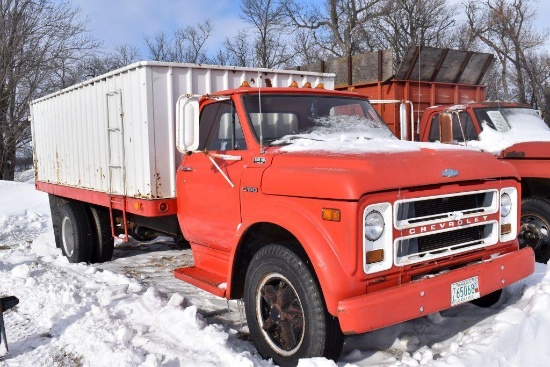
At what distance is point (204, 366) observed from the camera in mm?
3613

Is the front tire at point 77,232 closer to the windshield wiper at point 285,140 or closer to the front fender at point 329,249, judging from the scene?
the windshield wiper at point 285,140

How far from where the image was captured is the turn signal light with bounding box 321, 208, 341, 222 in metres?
3.28

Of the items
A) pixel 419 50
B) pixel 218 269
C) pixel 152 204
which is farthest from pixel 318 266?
pixel 419 50

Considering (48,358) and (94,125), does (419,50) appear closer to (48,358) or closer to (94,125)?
(94,125)

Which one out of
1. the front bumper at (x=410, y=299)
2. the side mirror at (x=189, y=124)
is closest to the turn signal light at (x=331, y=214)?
the front bumper at (x=410, y=299)

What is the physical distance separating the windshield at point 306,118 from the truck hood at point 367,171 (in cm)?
48

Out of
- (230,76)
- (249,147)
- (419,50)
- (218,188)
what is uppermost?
(419,50)

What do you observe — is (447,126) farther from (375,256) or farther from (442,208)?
(375,256)

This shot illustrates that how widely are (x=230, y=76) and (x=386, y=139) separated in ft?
7.64

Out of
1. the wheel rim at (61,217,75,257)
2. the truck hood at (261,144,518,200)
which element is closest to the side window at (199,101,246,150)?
the truck hood at (261,144,518,200)

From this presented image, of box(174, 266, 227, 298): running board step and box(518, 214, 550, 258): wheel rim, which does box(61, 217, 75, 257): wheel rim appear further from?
box(518, 214, 550, 258): wheel rim

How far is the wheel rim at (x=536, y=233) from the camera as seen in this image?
245 inches

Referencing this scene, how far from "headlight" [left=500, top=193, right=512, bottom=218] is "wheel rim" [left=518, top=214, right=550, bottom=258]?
8.25 feet

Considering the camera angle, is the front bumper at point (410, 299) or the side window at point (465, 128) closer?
the front bumper at point (410, 299)
